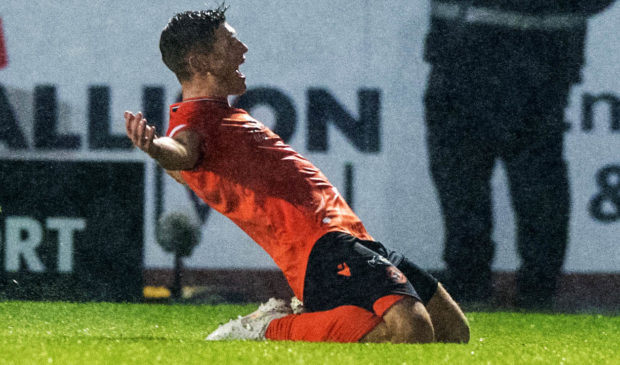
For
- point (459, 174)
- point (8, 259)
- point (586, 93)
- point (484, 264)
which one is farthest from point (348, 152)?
point (8, 259)

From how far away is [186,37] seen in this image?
3.03m

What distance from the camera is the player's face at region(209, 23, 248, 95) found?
9.96ft

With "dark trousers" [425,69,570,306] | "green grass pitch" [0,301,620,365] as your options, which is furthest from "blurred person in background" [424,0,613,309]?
"green grass pitch" [0,301,620,365]

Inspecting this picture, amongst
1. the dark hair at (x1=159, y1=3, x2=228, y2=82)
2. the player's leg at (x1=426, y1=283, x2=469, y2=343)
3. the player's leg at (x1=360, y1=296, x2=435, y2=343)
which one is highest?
the dark hair at (x1=159, y1=3, x2=228, y2=82)

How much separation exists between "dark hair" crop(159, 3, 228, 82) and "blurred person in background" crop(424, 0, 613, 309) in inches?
100

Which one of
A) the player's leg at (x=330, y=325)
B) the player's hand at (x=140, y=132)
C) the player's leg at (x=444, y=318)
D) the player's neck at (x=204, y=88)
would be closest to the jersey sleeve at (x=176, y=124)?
the player's neck at (x=204, y=88)

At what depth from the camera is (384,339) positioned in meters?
2.77

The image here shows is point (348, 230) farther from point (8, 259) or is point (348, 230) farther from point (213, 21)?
point (8, 259)

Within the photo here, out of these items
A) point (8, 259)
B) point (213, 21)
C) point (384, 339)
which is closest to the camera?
point (384, 339)

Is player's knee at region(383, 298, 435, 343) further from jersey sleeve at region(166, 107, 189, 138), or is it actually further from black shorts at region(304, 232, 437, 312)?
jersey sleeve at region(166, 107, 189, 138)

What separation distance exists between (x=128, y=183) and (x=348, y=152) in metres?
1.35

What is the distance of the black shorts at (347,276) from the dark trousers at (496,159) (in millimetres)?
2511

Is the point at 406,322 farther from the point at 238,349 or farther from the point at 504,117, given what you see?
the point at 504,117

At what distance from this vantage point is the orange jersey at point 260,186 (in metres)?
2.90
